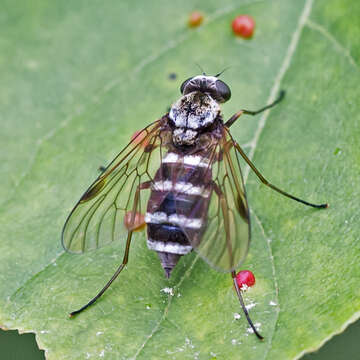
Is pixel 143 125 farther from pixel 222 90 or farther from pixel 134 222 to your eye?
pixel 134 222

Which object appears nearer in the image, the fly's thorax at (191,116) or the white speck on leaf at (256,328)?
the white speck on leaf at (256,328)

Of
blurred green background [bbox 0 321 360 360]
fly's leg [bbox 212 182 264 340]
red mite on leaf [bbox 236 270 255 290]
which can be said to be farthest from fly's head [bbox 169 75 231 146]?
blurred green background [bbox 0 321 360 360]

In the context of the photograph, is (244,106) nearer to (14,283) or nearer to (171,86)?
(171,86)

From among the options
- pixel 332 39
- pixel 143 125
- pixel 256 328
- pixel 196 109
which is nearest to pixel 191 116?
pixel 196 109

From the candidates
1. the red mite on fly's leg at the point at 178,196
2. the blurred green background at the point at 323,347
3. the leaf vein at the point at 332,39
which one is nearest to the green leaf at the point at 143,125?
the leaf vein at the point at 332,39

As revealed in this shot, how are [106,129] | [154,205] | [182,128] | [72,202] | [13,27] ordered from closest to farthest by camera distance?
[154,205], [182,128], [72,202], [106,129], [13,27]

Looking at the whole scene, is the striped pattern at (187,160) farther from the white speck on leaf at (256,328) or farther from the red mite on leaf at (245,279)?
the white speck on leaf at (256,328)

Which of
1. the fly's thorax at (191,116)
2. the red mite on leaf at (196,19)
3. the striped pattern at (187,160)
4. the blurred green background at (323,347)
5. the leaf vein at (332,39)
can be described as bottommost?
the blurred green background at (323,347)

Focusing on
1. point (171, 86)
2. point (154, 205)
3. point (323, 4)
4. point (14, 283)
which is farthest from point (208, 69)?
point (14, 283)
